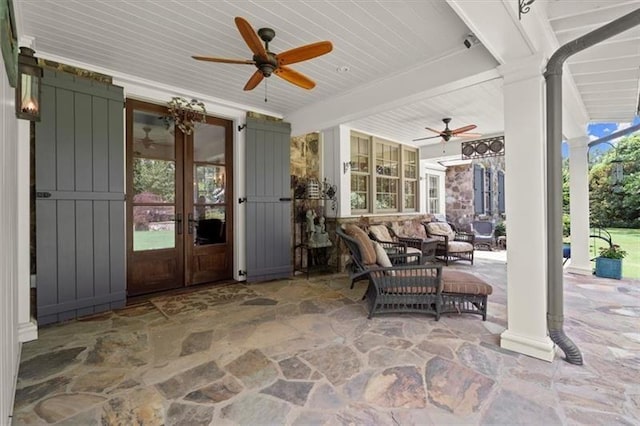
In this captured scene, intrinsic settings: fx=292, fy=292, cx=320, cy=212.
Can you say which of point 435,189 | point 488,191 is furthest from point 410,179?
Answer: point 488,191

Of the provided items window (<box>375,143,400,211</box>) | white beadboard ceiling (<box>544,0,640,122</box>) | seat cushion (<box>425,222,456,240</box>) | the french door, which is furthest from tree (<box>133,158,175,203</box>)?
seat cushion (<box>425,222,456,240</box>)

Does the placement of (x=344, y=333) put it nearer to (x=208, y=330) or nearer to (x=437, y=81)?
(x=208, y=330)

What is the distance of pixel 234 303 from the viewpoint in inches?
139

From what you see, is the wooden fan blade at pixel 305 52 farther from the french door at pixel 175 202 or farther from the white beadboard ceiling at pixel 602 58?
the french door at pixel 175 202

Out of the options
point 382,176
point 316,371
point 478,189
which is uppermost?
point 382,176

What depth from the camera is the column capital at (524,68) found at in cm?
222

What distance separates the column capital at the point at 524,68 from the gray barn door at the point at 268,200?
3171 mm

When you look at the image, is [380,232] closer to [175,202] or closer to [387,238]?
[387,238]

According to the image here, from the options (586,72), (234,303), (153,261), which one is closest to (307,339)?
(234,303)

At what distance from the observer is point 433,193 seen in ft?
28.5

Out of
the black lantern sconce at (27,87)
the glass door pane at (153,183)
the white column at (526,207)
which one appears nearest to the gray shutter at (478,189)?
the white column at (526,207)

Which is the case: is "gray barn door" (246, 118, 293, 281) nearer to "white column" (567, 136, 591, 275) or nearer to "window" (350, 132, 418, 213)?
"window" (350, 132, 418, 213)

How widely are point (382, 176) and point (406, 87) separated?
10.2 ft

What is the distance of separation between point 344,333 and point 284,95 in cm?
315
